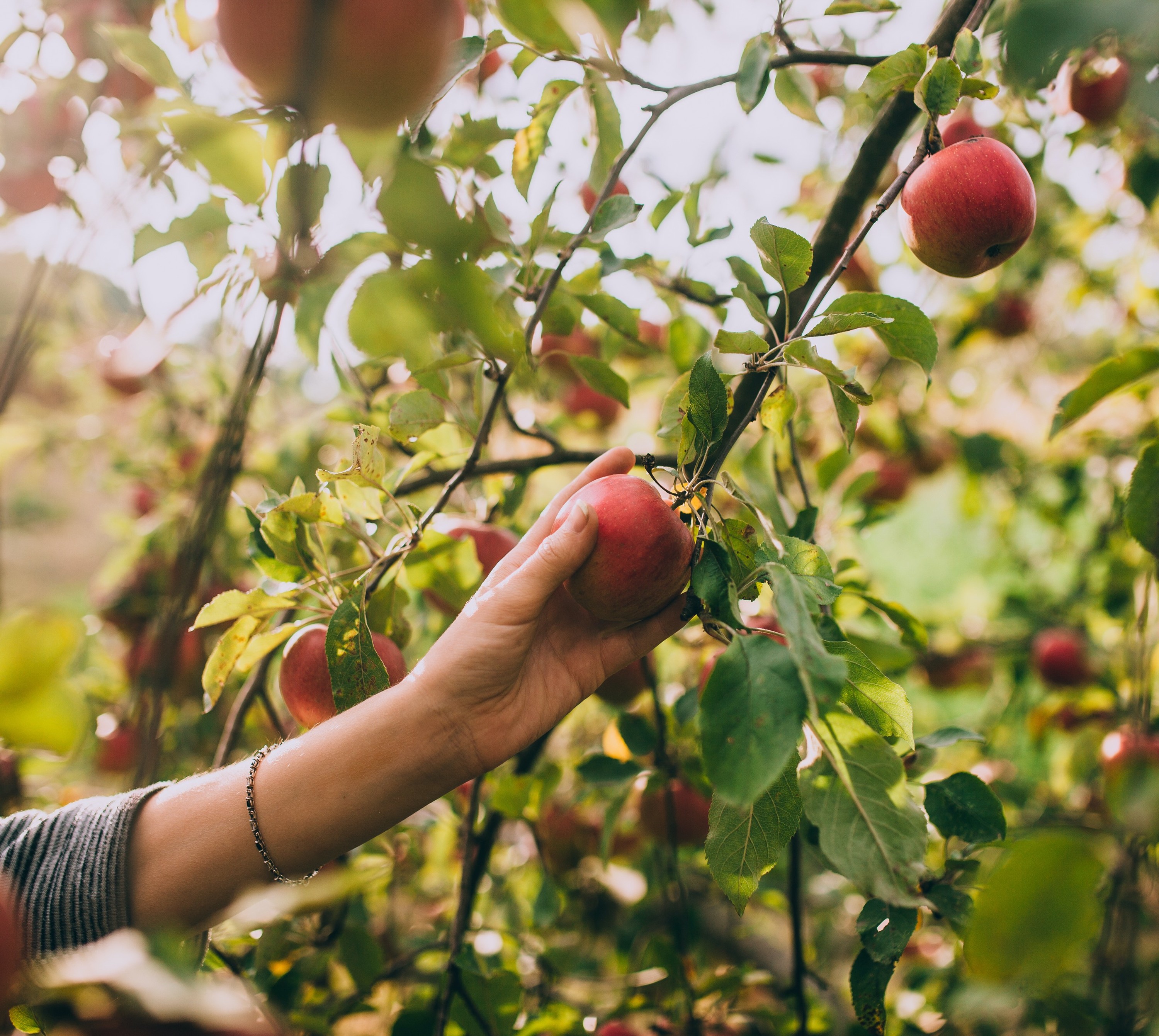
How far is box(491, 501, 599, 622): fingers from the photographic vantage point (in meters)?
0.76

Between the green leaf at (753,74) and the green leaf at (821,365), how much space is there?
30 centimetres

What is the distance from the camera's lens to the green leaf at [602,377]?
102 centimetres

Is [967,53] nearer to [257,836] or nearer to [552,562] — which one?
[552,562]

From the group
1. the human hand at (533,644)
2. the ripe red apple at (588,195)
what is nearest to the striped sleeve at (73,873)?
the human hand at (533,644)

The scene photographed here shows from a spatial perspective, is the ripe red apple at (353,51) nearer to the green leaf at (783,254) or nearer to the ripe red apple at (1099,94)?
the green leaf at (783,254)

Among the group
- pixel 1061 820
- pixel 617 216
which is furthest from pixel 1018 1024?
pixel 1061 820

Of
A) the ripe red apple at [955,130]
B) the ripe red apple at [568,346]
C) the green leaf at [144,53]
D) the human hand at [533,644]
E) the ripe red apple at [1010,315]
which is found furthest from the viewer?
the ripe red apple at [1010,315]

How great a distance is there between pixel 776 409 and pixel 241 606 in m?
0.67

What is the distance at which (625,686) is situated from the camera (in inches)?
48.3

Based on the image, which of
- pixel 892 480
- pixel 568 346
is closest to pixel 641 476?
pixel 568 346

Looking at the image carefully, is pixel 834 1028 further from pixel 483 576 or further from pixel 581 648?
pixel 483 576

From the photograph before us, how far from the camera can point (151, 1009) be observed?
0.27 m

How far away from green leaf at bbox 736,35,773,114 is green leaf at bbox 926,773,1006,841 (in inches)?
30.7

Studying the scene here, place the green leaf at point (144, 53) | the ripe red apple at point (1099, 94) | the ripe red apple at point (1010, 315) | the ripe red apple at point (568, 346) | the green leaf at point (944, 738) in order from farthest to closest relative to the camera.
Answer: the ripe red apple at point (1010, 315) → the ripe red apple at point (568, 346) → the ripe red apple at point (1099, 94) → the green leaf at point (944, 738) → the green leaf at point (144, 53)
